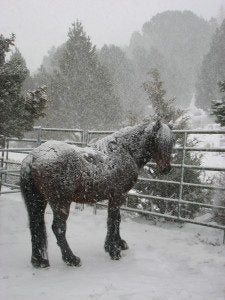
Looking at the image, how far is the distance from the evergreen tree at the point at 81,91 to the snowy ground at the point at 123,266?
45.2ft

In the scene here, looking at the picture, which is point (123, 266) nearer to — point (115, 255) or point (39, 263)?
point (115, 255)

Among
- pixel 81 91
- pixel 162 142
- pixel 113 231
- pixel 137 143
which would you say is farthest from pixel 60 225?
pixel 81 91

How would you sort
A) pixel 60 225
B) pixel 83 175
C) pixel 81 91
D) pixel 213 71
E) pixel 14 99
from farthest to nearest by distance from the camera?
1. pixel 213 71
2. pixel 81 91
3. pixel 14 99
4. pixel 83 175
5. pixel 60 225

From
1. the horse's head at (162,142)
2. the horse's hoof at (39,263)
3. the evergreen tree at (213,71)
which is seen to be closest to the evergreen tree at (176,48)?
the evergreen tree at (213,71)

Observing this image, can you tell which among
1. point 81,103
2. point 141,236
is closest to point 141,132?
point 141,236

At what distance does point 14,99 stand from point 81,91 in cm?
1487

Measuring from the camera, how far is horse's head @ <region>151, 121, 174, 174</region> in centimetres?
320

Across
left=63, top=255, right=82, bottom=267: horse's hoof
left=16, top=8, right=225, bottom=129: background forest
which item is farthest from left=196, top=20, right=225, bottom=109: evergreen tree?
left=63, top=255, right=82, bottom=267: horse's hoof

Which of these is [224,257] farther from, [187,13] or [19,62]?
[187,13]

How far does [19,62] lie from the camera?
439 cm

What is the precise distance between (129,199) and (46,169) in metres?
3.08

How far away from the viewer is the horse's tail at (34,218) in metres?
2.95

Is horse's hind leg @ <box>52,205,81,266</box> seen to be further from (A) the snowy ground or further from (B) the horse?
(A) the snowy ground

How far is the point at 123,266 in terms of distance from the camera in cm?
311
